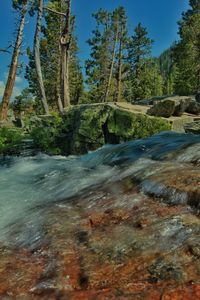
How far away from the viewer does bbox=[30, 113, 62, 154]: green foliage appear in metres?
14.2

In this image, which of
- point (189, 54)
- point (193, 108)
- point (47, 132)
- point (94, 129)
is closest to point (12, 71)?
point (47, 132)

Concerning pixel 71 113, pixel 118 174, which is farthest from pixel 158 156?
pixel 71 113

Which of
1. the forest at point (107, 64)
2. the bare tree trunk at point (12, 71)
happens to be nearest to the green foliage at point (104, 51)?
the forest at point (107, 64)

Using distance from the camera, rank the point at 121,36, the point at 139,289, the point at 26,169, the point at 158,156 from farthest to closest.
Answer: the point at 121,36 < the point at 26,169 < the point at 158,156 < the point at 139,289

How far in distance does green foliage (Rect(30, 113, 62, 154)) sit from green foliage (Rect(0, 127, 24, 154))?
0.60 meters

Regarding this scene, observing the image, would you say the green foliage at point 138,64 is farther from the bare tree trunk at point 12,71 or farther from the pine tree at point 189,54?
the bare tree trunk at point 12,71

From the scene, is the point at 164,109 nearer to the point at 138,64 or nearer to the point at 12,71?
the point at 12,71

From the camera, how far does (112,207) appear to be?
5484 millimetres

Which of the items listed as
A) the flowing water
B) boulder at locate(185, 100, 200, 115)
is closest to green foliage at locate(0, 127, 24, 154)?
the flowing water

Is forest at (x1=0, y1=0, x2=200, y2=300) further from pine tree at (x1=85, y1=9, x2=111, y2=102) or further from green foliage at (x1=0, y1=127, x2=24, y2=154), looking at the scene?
pine tree at (x1=85, y1=9, x2=111, y2=102)

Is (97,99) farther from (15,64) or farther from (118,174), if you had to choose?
(118,174)

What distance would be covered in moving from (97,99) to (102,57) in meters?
5.47

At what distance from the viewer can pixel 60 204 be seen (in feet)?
20.4

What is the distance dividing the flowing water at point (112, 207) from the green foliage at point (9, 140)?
459 cm
